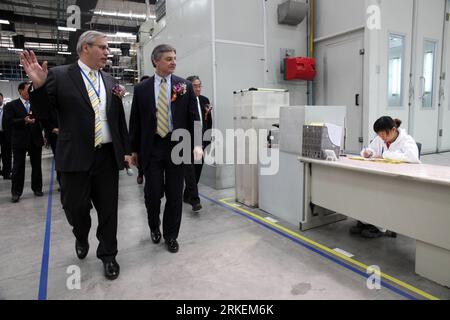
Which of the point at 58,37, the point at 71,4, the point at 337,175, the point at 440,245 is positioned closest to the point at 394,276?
the point at 440,245

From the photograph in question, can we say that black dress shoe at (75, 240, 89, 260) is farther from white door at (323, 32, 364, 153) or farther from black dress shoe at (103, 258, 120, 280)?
white door at (323, 32, 364, 153)

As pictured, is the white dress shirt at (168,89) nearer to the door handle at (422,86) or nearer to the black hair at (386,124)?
the black hair at (386,124)

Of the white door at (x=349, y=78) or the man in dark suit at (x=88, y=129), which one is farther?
the white door at (x=349, y=78)

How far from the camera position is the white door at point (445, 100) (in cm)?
588

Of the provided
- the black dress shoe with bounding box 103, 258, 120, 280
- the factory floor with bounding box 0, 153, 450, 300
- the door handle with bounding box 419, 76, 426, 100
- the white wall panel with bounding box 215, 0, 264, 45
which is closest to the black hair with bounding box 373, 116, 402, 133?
the factory floor with bounding box 0, 153, 450, 300

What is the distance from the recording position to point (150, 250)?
104 inches

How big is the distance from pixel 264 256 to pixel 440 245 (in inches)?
46.0

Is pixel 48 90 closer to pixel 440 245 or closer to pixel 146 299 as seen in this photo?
pixel 146 299

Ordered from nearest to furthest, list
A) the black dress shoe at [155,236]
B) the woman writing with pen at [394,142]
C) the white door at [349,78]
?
the woman writing with pen at [394,142]
the black dress shoe at [155,236]
the white door at [349,78]

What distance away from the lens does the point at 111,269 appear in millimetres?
2184

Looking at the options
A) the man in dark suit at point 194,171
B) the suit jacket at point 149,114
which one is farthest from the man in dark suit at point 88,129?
the man in dark suit at point 194,171

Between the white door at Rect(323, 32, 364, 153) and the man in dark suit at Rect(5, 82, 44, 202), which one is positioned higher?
the white door at Rect(323, 32, 364, 153)

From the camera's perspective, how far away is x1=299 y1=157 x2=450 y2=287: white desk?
74.6 inches

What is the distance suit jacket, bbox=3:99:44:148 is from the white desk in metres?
3.93
